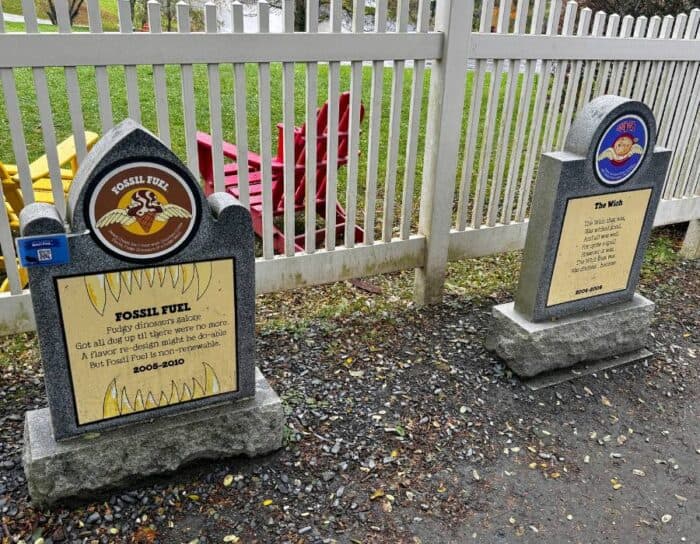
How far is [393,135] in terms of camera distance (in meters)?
3.79

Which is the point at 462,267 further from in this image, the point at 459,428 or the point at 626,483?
the point at 626,483

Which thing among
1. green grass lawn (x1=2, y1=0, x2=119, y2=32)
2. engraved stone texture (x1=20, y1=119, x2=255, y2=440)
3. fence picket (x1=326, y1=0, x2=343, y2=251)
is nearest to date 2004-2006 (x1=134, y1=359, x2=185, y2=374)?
engraved stone texture (x1=20, y1=119, x2=255, y2=440)

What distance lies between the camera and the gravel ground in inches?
96.8

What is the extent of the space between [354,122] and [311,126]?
295 mm

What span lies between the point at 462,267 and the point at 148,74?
990 cm

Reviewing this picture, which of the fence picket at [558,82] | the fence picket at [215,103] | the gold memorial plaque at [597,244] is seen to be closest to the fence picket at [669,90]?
the fence picket at [558,82]

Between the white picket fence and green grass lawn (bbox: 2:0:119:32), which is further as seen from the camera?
green grass lawn (bbox: 2:0:119:32)

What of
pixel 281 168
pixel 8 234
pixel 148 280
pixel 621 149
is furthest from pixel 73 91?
pixel 621 149

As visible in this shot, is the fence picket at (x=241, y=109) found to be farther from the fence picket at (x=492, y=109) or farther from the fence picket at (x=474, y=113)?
the fence picket at (x=492, y=109)

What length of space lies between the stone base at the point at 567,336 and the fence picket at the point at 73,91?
2469 mm

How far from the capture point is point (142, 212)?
2.16 metres

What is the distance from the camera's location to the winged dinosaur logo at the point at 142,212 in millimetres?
2129

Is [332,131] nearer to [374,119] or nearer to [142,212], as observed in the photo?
[374,119]

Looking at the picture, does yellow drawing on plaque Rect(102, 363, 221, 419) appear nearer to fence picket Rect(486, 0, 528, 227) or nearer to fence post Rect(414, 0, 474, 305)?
fence post Rect(414, 0, 474, 305)
